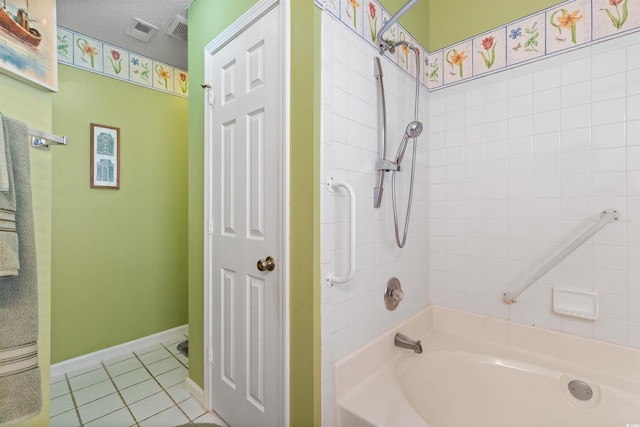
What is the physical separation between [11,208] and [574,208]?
2136 mm

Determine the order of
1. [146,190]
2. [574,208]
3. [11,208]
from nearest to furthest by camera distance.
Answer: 1. [11,208]
2. [574,208]
3. [146,190]

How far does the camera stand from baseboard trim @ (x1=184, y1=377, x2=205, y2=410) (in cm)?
166

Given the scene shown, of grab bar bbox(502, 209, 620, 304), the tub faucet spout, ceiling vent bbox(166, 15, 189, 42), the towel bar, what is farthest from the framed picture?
grab bar bbox(502, 209, 620, 304)

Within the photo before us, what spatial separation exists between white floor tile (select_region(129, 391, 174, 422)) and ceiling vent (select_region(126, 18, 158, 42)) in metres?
2.46

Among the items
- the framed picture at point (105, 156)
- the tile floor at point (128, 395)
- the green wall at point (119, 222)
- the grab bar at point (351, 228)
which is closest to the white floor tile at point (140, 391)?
the tile floor at point (128, 395)

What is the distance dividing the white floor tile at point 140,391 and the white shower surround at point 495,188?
4.36 feet

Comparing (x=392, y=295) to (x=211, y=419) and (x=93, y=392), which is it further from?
(x=93, y=392)

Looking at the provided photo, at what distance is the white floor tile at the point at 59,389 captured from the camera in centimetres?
175

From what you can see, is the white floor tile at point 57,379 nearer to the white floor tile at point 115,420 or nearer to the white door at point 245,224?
the white floor tile at point 115,420

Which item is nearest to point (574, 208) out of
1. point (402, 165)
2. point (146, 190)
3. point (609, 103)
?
point (609, 103)

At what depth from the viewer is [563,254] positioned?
1333 millimetres

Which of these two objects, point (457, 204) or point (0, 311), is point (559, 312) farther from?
point (0, 311)

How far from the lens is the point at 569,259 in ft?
4.44

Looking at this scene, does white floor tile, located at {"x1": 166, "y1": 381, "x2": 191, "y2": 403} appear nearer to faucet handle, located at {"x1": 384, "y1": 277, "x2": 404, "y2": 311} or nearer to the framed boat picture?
faucet handle, located at {"x1": 384, "y1": 277, "x2": 404, "y2": 311}
